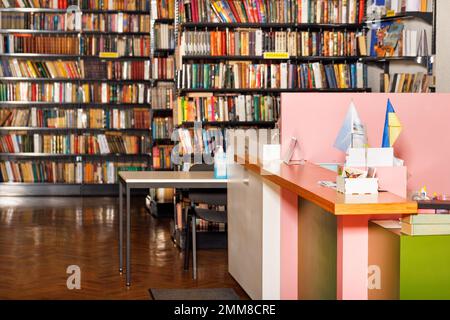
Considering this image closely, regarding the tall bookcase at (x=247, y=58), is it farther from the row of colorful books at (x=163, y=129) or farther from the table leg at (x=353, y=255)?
the table leg at (x=353, y=255)

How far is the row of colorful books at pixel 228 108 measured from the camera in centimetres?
832

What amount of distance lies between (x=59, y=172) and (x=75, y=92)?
1119mm

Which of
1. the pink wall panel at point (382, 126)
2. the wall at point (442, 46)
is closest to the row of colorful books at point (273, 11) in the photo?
the wall at point (442, 46)

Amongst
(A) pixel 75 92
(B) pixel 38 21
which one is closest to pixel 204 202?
(A) pixel 75 92

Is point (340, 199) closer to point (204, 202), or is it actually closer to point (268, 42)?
point (204, 202)

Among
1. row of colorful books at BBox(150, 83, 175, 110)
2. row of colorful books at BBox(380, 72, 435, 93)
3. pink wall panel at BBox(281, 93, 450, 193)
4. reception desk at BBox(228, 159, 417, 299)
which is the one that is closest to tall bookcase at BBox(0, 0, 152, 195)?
row of colorful books at BBox(150, 83, 175, 110)

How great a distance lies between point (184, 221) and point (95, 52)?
4.95 m

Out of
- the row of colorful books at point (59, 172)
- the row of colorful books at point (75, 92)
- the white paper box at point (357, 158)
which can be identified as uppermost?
the row of colorful books at point (75, 92)

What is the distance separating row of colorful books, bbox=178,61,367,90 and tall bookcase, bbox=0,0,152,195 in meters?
3.44

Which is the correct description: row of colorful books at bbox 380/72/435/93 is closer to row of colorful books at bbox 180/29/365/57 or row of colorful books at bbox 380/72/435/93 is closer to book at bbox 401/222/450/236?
row of colorful books at bbox 180/29/365/57

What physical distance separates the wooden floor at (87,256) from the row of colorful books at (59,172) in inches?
52.0

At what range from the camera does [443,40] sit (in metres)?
7.67

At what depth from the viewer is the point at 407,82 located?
796 cm
